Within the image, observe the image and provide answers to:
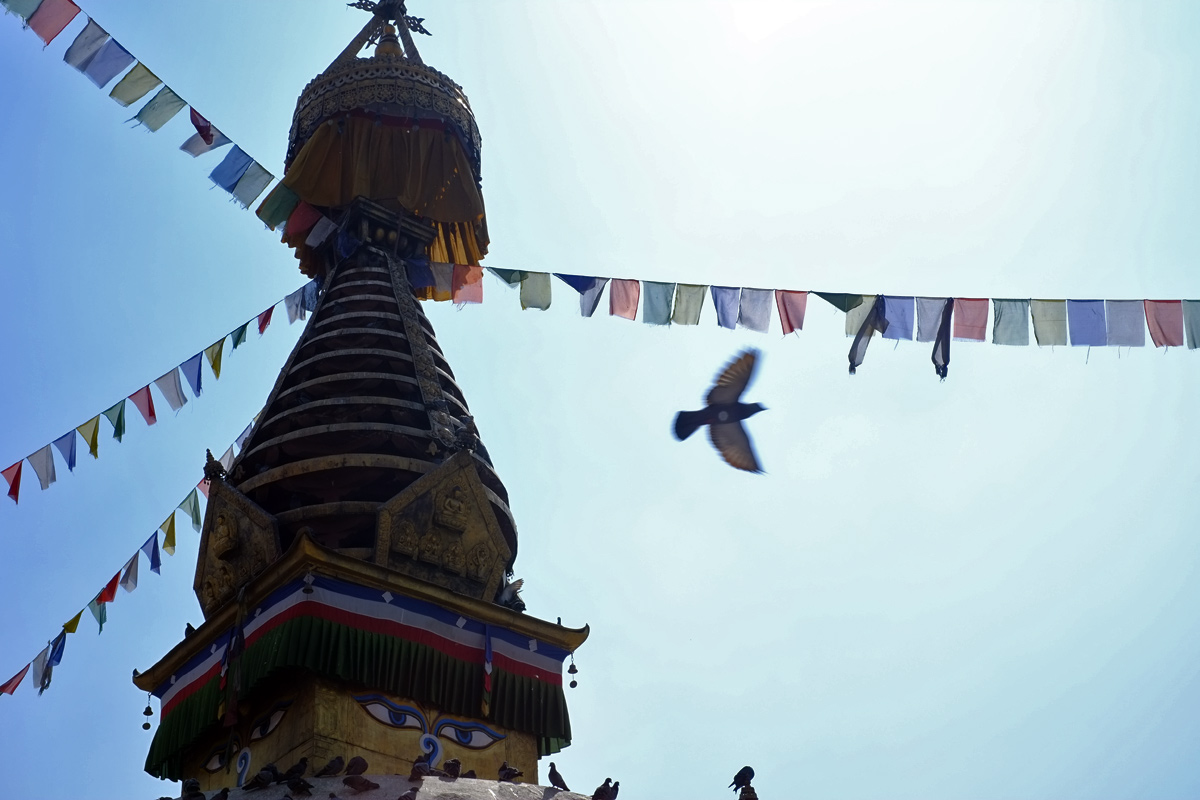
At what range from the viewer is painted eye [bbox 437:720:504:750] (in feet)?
36.0

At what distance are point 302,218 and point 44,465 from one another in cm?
373

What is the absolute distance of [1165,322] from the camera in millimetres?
12070

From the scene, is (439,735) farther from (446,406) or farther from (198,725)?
(446,406)

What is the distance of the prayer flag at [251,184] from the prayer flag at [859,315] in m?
5.78

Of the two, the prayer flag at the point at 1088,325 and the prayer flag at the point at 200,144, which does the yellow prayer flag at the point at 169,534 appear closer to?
the prayer flag at the point at 200,144

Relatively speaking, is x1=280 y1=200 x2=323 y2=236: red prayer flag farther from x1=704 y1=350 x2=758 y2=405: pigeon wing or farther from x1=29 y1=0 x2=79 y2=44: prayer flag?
x1=704 y1=350 x2=758 y2=405: pigeon wing

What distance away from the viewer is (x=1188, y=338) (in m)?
12.0

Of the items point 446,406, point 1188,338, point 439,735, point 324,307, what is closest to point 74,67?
point 324,307

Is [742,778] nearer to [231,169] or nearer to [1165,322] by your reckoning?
[1165,322]

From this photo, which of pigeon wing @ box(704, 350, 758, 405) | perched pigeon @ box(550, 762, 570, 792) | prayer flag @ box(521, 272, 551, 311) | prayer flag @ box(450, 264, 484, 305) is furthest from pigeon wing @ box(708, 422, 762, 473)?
prayer flag @ box(450, 264, 484, 305)

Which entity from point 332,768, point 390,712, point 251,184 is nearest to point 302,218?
point 251,184

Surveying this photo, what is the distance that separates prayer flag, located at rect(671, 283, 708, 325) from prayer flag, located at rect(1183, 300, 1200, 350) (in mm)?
4197

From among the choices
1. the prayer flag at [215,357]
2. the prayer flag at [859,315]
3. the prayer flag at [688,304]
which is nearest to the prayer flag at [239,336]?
the prayer flag at [215,357]

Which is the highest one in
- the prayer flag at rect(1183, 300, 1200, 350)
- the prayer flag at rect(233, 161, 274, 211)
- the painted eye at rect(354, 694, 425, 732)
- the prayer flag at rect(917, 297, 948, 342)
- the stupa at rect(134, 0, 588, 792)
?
the prayer flag at rect(233, 161, 274, 211)
